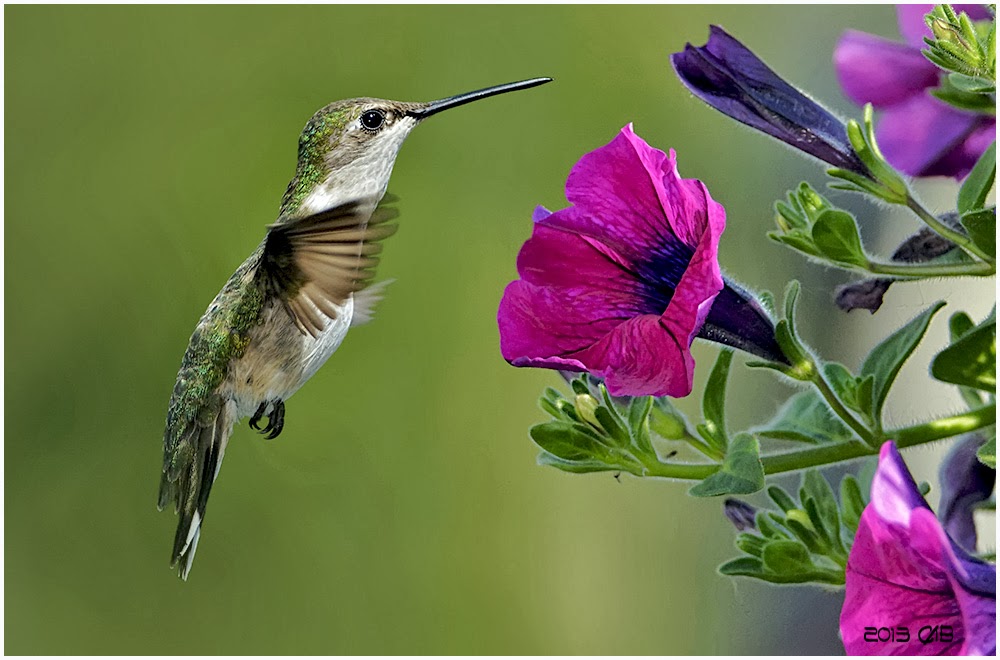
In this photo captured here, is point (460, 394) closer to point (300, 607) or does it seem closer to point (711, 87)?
point (300, 607)

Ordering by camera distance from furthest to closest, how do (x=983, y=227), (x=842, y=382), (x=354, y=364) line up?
(x=354, y=364) < (x=842, y=382) < (x=983, y=227)

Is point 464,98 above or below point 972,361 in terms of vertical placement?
above

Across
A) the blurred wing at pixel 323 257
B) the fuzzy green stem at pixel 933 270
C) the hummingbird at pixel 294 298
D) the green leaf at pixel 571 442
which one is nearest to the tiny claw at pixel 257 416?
the hummingbird at pixel 294 298

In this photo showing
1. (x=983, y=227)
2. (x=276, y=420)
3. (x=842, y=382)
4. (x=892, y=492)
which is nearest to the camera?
(x=892, y=492)

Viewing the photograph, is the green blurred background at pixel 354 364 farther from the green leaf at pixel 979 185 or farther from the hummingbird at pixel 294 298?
the green leaf at pixel 979 185

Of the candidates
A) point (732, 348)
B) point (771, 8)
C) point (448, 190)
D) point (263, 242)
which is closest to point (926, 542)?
point (732, 348)

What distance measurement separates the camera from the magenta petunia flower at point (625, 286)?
0.67m

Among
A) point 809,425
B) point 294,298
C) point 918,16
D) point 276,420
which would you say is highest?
point 918,16

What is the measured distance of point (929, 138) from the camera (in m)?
0.95

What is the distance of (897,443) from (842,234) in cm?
15

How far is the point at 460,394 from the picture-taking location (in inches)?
94.0

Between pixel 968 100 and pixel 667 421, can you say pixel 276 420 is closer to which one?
pixel 667 421

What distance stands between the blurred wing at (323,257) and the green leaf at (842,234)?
334 mm

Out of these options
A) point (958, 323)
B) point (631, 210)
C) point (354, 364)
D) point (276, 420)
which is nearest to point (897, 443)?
point (958, 323)
